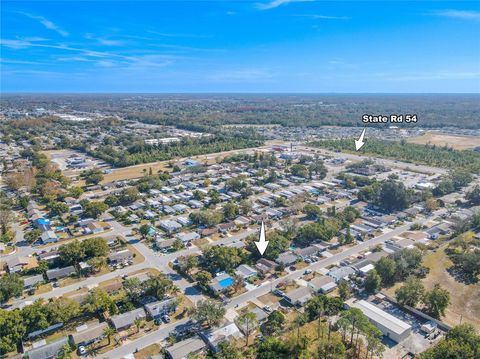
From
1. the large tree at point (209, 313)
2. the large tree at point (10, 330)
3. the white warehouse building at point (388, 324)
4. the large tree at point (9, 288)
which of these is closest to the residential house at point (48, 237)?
the large tree at point (9, 288)

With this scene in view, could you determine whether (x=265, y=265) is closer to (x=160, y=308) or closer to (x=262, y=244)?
(x=262, y=244)

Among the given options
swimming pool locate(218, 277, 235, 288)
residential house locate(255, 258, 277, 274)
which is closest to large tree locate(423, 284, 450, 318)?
residential house locate(255, 258, 277, 274)

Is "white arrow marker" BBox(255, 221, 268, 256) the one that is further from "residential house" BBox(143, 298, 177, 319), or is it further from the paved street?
"residential house" BBox(143, 298, 177, 319)

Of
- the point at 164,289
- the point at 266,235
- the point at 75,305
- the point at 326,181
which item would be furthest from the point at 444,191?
the point at 75,305

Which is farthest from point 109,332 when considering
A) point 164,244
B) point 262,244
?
point 262,244

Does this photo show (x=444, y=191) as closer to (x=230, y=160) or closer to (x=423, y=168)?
(x=423, y=168)

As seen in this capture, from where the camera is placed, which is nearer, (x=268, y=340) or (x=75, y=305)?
(x=268, y=340)

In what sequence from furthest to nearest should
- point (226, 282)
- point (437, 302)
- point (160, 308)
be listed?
point (226, 282) < point (160, 308) < point (437, 302)
